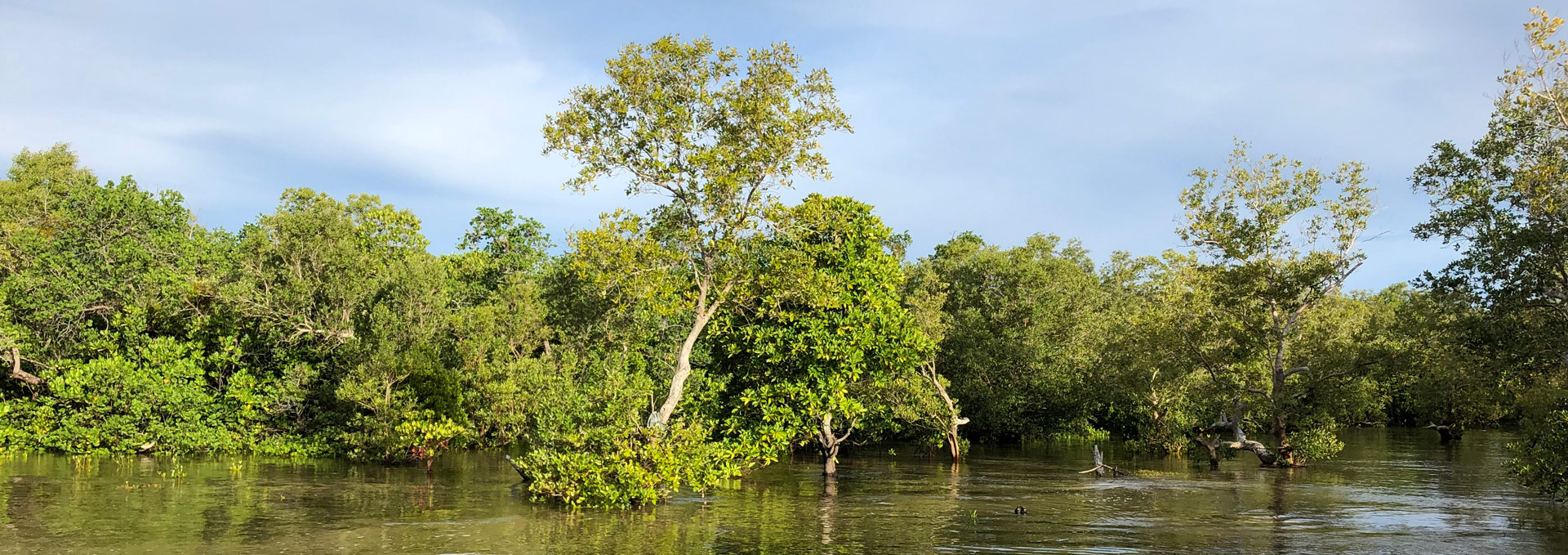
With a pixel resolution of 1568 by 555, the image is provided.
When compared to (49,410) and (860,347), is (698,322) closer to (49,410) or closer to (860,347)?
(860,347)

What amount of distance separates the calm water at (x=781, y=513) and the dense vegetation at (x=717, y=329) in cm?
205

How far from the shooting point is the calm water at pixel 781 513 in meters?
18.7

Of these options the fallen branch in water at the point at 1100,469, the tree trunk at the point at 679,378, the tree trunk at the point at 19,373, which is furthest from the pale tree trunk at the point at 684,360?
the tree trunk at the point at 19,373

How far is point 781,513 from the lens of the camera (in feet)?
78.6

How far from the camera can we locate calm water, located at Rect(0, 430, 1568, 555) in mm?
18703

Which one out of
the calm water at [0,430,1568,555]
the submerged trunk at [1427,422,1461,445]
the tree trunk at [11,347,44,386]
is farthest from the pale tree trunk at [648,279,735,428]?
the submerged trunk at [1427,422,1461,445]

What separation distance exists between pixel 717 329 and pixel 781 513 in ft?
20.3

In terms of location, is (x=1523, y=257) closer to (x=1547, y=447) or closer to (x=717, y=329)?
(x=1547, y=447)

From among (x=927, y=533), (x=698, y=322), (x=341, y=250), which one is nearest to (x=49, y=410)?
(x=341, y=250)

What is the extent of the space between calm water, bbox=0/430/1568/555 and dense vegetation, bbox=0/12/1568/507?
6.73ft

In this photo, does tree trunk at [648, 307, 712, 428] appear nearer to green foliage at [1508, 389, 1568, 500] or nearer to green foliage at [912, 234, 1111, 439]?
green foliage at [1508, 389, 1568, 500]

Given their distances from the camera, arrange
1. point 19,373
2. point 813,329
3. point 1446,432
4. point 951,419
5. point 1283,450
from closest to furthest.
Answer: point 813,329
point 19,373
point 1283,450
point 951,419
point 1446,432

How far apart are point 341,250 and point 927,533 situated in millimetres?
27177

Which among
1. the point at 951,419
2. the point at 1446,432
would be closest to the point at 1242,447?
the point at 951,419
